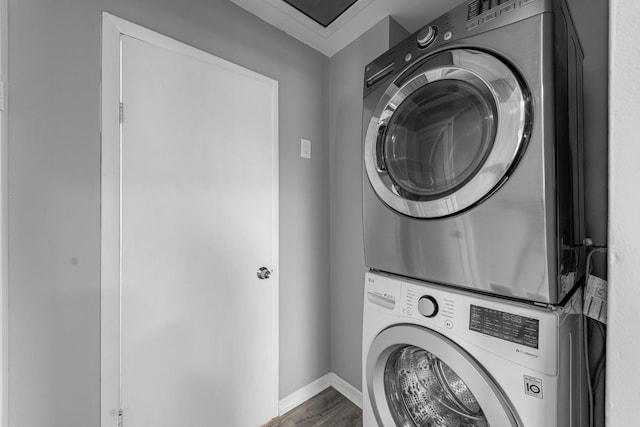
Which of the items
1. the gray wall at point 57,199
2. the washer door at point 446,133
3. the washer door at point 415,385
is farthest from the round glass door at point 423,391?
the gray wall at point 57,199

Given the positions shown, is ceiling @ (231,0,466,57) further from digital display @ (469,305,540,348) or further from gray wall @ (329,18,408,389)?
digital display @ (469,305,540,348)

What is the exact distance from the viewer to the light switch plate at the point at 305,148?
182cm

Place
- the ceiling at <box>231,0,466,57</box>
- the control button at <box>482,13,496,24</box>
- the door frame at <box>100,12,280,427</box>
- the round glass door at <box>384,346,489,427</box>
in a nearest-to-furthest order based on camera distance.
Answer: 1. the control button at <box>482,13,496,24</box>
2. the round glass door at <box>384,346,489,427</box>
3. the door frame at <box>100,12,280,427</box>
4. the ceiling at <box>231,0,466,57</box>

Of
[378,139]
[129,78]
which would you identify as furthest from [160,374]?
[378,139]

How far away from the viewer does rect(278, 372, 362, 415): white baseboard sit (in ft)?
5.70

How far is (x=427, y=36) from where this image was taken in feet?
3.11

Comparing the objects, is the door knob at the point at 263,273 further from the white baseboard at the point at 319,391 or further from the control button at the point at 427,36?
the control button at the point at 427,36

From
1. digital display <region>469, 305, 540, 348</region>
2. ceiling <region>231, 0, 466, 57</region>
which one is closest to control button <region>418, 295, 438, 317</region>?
digital display <region>469, 305, 540, 348</region>

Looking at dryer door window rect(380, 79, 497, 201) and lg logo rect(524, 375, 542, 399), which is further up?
dryer door window rect(380, 79, 497, 201)

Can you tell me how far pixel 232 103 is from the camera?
1.46 meters

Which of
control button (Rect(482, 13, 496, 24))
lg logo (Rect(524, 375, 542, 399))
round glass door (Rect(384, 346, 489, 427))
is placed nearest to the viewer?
lg logo (Rect(524, 375, 542, 399))

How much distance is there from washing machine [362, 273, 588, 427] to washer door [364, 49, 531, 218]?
12.6 inches
